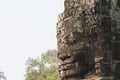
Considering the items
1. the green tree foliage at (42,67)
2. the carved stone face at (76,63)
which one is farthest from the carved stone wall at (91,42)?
the green tree foliage at (42,67)

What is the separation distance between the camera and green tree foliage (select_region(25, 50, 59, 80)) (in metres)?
38.1

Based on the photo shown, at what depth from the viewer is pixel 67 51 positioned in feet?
21.5

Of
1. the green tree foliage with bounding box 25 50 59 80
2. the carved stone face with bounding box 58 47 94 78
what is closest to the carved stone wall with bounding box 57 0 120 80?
the carved stone face with bounding box 58 47 94 78

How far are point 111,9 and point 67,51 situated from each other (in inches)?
39.0

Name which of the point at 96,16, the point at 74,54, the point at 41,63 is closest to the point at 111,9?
the point at 96,16

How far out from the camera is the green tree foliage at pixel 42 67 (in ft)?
125

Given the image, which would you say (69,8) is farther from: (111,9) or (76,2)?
(111,9)

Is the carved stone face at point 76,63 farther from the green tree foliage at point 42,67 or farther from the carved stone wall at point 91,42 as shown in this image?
the green tree foliage at point 42,67

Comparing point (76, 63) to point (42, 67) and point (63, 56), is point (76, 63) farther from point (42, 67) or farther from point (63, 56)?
point (42, 67)

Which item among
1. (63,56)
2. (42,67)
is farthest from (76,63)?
(42,67)

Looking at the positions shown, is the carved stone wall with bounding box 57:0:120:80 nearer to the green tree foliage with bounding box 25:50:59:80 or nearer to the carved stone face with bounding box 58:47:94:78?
the carved stone face with bounding box 58:47:94:78

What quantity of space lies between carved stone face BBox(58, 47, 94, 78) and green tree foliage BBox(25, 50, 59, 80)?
101 ft

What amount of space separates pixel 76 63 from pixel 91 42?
0.42m

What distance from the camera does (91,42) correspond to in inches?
249
